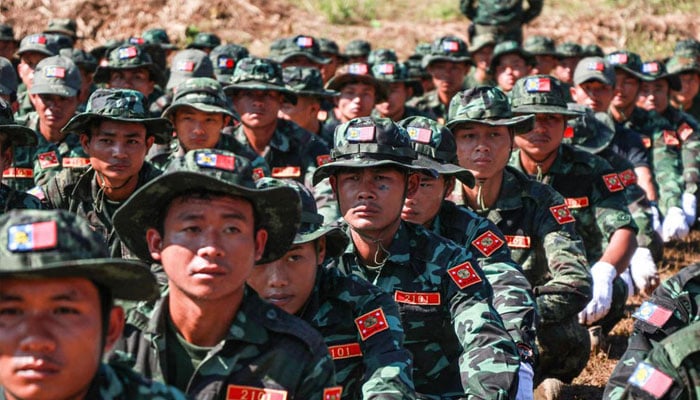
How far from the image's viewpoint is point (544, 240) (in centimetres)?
726

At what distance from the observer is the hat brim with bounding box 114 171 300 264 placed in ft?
12.5

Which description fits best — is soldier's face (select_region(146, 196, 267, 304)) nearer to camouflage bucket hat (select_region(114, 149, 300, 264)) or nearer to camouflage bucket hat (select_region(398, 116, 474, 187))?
camouflage bucket hat (select_region(114, 149, 300, 264))

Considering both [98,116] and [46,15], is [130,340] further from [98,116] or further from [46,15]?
[46,15]

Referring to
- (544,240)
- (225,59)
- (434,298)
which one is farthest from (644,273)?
(225,59)

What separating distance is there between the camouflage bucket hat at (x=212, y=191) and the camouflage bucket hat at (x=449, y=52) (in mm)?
9008

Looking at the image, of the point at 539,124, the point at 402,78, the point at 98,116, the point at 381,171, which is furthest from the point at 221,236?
the point at 402,78

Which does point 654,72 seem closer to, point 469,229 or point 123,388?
point 469,229

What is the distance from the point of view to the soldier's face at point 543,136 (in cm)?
842

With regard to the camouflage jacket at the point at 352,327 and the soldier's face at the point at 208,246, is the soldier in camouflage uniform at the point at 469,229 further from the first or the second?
the soldier's face at the point at 208,246

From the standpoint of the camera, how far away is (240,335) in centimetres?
390

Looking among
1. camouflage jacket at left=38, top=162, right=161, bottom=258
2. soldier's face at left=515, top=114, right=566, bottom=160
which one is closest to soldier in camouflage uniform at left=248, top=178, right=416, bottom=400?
camouflage jacket at left=38, top=162, right=161, bottom=258

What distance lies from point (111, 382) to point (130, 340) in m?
0.66

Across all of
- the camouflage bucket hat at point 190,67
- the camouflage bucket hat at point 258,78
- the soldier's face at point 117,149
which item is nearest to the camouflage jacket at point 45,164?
the soldier's face at point 117,149

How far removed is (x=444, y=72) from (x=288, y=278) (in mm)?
8551
